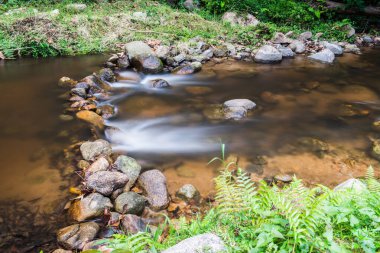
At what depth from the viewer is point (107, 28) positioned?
10820 millimetres

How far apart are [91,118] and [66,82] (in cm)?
193

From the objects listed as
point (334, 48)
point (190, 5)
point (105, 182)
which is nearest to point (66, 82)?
point (105, 182)

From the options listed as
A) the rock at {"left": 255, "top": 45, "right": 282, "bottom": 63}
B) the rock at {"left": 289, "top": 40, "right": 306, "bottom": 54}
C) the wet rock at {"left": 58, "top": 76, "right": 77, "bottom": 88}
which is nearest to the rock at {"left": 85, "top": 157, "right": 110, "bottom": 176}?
the wet rock at {"left": 58, "top": 76, "right": 77, "bottom": 88}

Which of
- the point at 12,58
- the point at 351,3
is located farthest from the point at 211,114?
the point at 351,3

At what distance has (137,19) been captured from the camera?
1161 cm

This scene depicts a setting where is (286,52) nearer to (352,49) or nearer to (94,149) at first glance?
(352,49)

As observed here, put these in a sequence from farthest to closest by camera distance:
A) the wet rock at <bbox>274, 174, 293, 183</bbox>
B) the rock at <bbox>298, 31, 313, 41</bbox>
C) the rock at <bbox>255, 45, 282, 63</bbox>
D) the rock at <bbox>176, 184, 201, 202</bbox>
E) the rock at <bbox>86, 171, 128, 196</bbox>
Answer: the rock at <bbox>298, 31, 313, 41</bbox> < the rock at <bbox>255, 45, 282, 63</bbox> < the wet rock at <bbox>274, 174, 293, 183</bbox> < the rock at <bbox>176, 184, 201, 202</bbox> < the rock at <bbox>86, 171, 128, 196</bbox>

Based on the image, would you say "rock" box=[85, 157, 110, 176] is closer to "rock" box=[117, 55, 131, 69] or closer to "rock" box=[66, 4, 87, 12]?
"rock" box=[117, 55, 131, 69]

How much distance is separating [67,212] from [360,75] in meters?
8.59

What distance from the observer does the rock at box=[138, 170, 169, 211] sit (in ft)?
12.7

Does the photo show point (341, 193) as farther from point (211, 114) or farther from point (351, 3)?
point (351, 3)

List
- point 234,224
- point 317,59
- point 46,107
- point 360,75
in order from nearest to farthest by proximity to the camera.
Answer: point 234,224 < point 46,107 < point 360,75 < point 317,59

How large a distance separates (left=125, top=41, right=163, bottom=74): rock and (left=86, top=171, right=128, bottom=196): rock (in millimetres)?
4931

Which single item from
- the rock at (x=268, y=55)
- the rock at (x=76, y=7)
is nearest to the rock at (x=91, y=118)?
the rock at (x=268, y=55)
